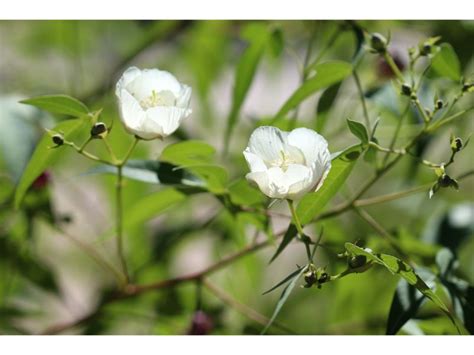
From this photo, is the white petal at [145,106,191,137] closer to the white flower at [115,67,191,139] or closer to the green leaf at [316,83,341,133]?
the white flower at [115,67,191,139]

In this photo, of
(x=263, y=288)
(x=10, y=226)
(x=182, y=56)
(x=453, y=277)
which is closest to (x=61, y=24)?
(x=182, y=56)

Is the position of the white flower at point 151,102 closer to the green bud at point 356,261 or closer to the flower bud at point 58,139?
the flower bud at point 58,139

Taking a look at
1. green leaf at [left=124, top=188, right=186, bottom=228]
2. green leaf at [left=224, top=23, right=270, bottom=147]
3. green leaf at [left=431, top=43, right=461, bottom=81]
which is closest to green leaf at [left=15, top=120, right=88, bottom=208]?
green leaf at [left=124, top=188, right=186, bottom=228]

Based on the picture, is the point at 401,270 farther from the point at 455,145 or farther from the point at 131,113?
the point at 131,113

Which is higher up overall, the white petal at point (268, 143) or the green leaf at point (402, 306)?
the white petal at point (268, 143)

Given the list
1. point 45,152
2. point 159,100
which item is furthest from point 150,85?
point 45,152

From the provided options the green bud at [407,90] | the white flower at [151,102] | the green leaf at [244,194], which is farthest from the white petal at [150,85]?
the green bud at [407,90]

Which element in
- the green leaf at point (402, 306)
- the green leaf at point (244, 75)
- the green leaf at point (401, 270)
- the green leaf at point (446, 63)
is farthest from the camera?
the green leaf at point (244, 75)
